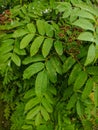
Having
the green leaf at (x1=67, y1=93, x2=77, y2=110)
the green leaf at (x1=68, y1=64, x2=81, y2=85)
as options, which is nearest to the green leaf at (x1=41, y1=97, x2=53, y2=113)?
the green leaf at (x1=67, y1=93, x2=77, y2=110)

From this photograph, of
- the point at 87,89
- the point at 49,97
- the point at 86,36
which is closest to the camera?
the point at 86,36

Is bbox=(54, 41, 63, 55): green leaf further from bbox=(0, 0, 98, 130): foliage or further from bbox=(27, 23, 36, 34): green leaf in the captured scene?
bbox=(27, 23, 36, 34): green leaf

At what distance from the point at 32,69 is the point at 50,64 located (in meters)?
0.10

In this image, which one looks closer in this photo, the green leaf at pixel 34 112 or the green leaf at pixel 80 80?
the green leaf at pixel 80 80

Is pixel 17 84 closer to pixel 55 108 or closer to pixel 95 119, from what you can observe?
pixel 55 108

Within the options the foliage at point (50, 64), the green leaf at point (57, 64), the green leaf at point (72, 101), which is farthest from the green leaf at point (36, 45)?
the green leaf at point (72, 101)

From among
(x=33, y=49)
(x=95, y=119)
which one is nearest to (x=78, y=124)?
(x=95, y=119)

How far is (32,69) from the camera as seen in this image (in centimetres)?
151

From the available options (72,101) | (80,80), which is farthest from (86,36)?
(72,101)

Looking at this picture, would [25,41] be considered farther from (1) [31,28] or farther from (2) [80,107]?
(2) [80,107]

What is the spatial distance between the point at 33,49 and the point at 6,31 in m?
0.29

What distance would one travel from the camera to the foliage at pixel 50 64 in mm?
1470

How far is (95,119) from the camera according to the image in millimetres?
2061

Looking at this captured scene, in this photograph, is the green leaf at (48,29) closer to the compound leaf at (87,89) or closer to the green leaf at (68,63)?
the green leaf at (68,63)
